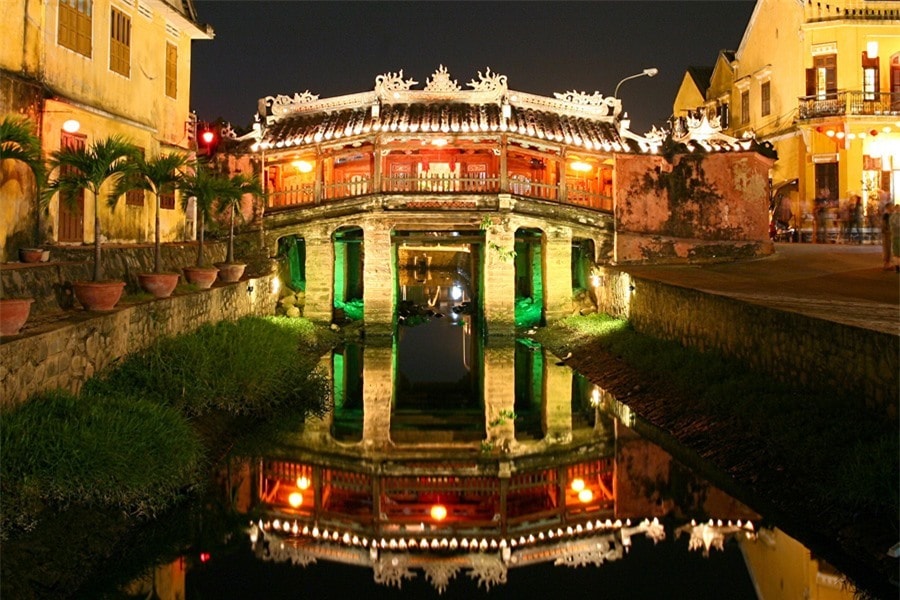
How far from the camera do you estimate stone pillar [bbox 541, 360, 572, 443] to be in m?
14.1

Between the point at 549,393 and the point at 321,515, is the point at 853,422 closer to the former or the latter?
the point at 321,515

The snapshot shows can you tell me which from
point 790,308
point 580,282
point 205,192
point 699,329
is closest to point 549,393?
point 699,329

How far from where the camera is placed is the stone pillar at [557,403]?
14117mm

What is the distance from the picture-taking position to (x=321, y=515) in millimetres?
10117

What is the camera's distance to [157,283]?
14.4 meters

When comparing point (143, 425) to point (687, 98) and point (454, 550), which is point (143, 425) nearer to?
point (454, 550)

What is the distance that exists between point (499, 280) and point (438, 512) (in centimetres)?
1441

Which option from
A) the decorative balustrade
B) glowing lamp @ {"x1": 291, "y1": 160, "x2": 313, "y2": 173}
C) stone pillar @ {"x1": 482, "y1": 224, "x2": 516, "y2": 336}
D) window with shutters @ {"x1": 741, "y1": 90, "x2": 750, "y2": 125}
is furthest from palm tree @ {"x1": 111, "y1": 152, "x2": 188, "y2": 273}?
window with shutters @ {"x1": 741, "y1": 90, "x2": 750, "y2": 125}

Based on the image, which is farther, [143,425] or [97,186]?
[97,186]

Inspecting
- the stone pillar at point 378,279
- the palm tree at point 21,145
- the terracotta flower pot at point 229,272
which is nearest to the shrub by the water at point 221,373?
the terracotta flower pot at point 229,272

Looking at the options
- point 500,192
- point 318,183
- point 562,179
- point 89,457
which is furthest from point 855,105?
point 89,457

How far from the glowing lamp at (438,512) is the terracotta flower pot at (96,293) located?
524 cm

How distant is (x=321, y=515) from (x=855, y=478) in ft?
18.2

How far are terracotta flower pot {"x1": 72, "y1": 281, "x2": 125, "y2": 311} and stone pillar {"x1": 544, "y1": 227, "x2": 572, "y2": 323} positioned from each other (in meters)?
14.8
